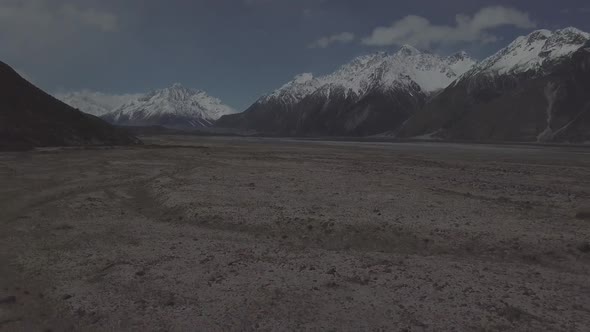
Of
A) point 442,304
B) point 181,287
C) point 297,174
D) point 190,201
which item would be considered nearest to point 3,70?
point 297,174

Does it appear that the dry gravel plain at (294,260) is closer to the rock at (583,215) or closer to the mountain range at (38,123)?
the rock at (583,215)

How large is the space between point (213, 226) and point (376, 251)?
7.78 meters

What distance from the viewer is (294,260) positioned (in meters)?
15.4

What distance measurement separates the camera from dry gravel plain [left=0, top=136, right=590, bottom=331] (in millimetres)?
11062

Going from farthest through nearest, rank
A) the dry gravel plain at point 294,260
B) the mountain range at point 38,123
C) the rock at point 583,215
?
the mountain range at point 38,123, the rock at point 583,215, the dry gravel plain at point 294,260

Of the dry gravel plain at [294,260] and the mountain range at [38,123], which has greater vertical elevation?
the mountain range at [38,123]

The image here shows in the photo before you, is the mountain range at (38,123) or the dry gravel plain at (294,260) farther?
the mountain range at (38,123)

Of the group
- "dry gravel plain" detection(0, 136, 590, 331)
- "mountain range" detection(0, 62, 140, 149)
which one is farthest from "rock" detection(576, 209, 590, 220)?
"mountain range" detection(0, 62, 140, 149)

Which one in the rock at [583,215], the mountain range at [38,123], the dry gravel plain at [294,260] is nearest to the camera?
the dry gravel plain at [294,260]

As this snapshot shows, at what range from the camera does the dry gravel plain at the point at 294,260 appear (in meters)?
11.1

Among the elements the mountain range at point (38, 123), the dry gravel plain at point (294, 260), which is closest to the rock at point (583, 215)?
the dry gravel plain at point (294, 260)

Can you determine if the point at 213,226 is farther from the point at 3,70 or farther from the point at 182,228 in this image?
the point at 3,70

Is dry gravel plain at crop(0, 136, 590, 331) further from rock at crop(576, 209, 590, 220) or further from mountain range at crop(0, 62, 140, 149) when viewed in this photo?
mountain range at crop(0, 62, 140, 149)

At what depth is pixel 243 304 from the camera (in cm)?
1184
